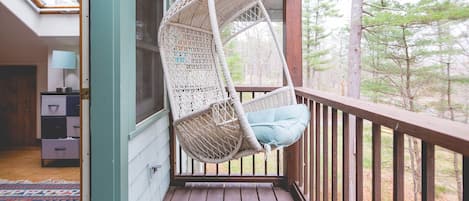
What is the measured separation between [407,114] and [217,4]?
1.67m

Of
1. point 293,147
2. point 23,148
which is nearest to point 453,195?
point 293,147

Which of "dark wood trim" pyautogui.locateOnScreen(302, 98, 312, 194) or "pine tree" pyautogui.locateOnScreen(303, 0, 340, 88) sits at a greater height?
"pine tree" pyautogui.locateOnScreen(303, 0, 340, 88)

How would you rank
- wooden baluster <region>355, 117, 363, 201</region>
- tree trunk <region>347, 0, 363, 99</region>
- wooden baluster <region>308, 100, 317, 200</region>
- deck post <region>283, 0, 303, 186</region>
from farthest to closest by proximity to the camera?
tree trunk <region>347, 0, 363, 99</region>, deck post <region>283, 0, 303, 186</region>, wooden baluster <region>308, 100, 317, 200</region>, wooden baluster <region>355, 117, 363, 201</region>

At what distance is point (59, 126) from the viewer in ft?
14.2

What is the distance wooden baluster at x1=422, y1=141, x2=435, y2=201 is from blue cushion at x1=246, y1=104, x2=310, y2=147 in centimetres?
97

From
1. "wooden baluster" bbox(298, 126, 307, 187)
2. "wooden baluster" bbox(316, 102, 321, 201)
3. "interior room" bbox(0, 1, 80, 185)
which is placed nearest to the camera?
"wooden baluster" bbox(316, 102, 321, 201)

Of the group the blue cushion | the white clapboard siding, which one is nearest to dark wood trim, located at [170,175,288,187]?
the white clapboard siding

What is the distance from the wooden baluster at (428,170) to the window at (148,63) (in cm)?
154

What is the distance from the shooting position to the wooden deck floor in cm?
298

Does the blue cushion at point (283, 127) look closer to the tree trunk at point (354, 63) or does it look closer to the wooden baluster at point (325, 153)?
the wooden baluster at point (325, 153)

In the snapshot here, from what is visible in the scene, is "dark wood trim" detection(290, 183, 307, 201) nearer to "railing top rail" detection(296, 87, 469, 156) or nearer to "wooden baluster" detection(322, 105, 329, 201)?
"wooden baluster" detection(322, 105, 329, 201)

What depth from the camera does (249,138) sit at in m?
1.94

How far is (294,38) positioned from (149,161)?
1.59 meters

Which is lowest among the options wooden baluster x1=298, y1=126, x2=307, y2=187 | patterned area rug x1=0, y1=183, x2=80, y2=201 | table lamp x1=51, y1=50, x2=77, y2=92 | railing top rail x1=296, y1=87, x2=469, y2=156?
patterned area rug x1=0, y1=183, x2=80, y2=201
